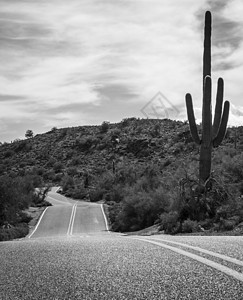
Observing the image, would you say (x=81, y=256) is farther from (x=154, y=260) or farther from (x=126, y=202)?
(x=126, y=202)

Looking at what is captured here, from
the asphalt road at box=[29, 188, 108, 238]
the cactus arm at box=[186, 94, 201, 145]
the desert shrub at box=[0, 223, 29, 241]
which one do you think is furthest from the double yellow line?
the cactus arm at box=[186, 94, 201, 145]

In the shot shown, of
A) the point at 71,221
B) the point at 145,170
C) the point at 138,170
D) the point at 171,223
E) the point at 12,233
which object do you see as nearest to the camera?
the point at 171,223

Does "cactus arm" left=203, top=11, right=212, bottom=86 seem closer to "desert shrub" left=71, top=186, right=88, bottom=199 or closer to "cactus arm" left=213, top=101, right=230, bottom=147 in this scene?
"cactus arm" left=213, top=101, right=230, bottom=147

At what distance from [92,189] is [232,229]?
5467 cm

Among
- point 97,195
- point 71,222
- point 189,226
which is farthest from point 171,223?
point 97,195

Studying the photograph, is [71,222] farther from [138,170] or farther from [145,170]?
[138,170]

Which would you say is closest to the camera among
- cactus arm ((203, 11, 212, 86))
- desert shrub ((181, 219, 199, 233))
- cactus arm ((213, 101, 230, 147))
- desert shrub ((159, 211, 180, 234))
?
desert shrub ((181, 219, 199, 233))

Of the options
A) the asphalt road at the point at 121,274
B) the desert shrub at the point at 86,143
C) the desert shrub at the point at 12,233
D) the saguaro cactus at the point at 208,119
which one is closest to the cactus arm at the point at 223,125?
the saguaro cactus at the point at 208,119

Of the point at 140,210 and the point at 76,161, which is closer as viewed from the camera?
the point at 140,210

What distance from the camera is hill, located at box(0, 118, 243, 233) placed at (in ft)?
85.6

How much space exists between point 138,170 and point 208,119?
4155 cm

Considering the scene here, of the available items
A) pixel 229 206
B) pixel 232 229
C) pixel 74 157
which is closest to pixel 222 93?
pixel 229 206

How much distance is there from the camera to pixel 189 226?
24547 mm

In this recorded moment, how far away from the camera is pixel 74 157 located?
318 feet
